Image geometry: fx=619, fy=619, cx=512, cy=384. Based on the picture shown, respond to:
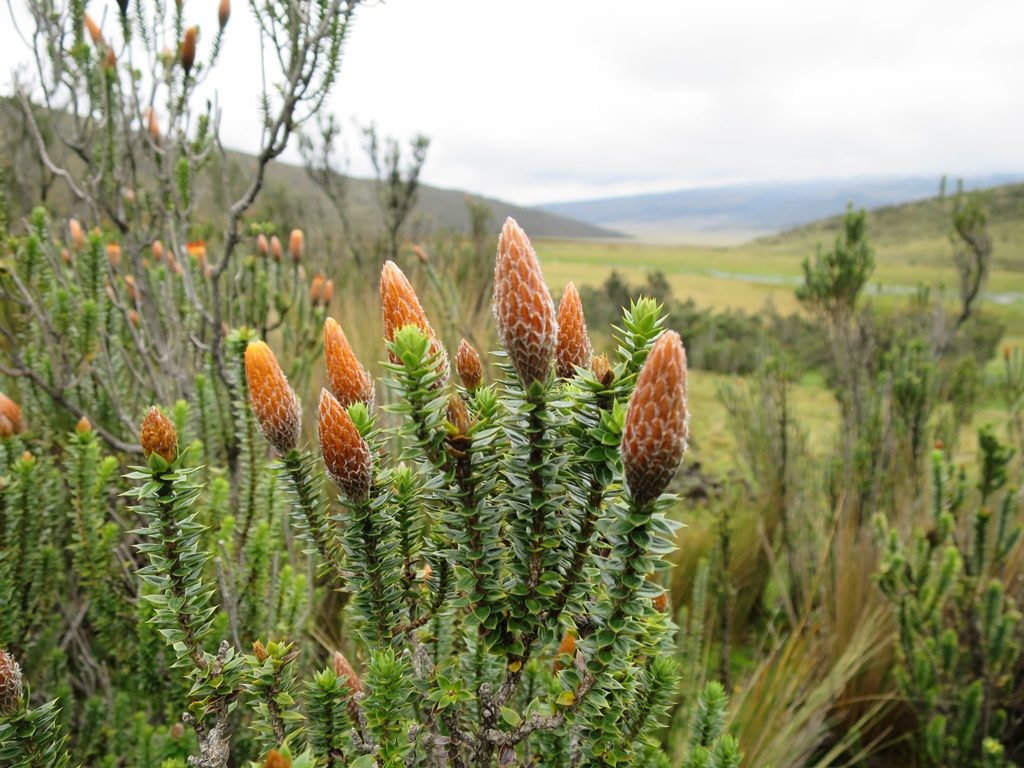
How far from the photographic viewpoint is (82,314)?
236 cm

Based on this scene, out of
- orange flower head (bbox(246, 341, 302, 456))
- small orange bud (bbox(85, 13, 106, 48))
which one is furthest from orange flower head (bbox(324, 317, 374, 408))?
small orange bud (bbox(85, 13, 106, 48))

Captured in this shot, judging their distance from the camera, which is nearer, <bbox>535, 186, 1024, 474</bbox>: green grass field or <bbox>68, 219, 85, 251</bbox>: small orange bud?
<bbox>68, 219, 85, 251</bbox>: small orange bud

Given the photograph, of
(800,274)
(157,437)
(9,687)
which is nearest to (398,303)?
(157,437)

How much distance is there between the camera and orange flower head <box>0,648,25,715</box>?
32.3 inches

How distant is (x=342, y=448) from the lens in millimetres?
792

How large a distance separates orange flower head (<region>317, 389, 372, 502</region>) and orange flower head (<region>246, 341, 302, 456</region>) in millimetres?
155

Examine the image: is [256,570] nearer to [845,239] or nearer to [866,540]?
[866,540]

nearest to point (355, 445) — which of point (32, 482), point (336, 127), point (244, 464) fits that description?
point (244, 464)

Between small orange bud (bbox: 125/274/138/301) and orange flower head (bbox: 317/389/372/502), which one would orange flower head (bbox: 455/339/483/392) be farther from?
small orange bud (bbox: 125/274/138/301)

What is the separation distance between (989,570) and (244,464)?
366cm

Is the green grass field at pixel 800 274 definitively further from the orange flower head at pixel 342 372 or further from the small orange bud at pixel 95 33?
the orange flower head at pixel 342 372

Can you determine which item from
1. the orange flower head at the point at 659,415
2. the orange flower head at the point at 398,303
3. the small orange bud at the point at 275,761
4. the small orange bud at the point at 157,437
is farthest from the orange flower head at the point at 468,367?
the small orange bud at the point at 275,761

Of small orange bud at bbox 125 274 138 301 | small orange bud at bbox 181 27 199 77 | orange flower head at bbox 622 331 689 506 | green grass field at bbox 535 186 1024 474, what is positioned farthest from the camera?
green grass field at bbox 535 186 1024 474

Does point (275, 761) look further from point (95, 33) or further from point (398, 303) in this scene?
point (95, 33)
